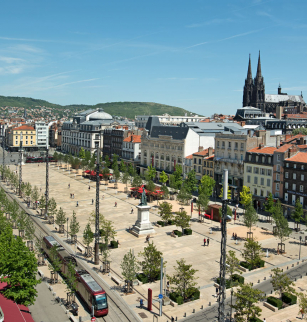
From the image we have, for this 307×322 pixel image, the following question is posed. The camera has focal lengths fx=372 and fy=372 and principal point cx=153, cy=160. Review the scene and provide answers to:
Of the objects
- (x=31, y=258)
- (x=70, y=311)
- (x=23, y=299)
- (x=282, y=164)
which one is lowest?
(x=70, y=311)

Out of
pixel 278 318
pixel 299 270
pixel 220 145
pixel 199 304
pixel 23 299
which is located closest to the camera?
pixel 23 299

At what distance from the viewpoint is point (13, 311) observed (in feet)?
94.9

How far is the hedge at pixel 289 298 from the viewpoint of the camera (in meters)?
36.2

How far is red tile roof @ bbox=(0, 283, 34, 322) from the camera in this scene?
90.9 ft

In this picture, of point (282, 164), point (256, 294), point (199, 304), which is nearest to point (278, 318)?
point (256, 294)

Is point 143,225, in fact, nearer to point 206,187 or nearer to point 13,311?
point 206,187

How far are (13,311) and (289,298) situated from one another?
82.6 feet

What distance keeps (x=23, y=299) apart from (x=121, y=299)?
9.86 metres

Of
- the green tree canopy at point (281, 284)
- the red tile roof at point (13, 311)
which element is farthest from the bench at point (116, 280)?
the green tree canopy at point (281, 284)

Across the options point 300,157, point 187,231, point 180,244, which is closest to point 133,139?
point 300,157

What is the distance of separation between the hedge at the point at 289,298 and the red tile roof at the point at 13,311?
77.5ft

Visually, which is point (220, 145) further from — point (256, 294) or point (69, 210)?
point (256, 294)

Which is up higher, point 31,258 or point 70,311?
point 31,258

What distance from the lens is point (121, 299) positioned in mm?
37000
